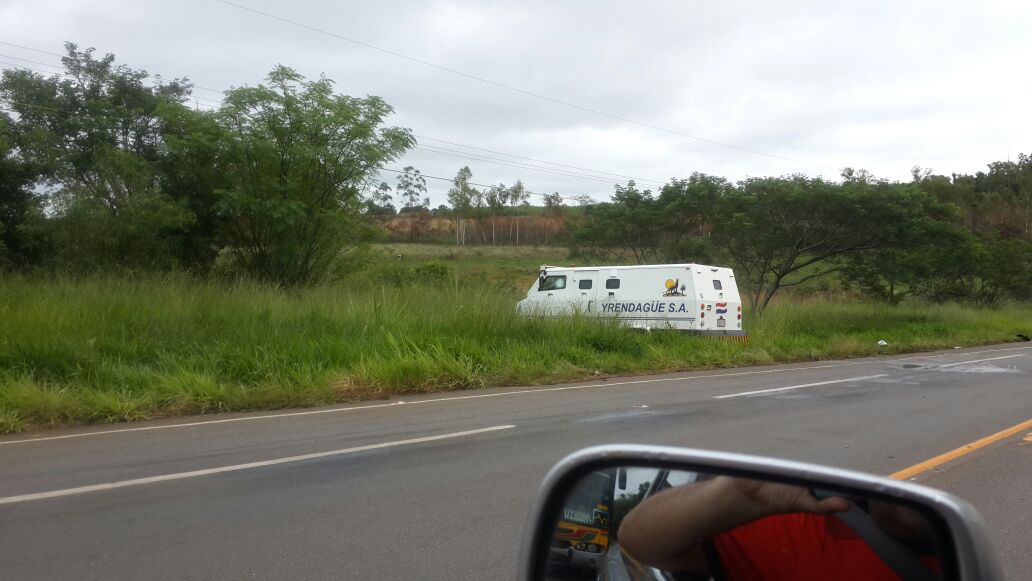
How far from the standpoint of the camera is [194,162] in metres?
20.2

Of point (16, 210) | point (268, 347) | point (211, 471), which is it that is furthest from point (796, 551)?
point (16, 210)

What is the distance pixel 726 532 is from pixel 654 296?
18.5 meters

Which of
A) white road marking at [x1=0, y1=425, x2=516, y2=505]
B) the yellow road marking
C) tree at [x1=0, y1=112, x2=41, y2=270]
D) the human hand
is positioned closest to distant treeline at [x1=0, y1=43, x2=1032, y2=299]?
tree at [x1=0, y1=112, x2=41, y2=270]

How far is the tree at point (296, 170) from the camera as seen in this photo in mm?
19562

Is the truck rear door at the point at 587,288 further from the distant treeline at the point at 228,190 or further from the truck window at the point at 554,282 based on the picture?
the distant treeline at the point at 228,190

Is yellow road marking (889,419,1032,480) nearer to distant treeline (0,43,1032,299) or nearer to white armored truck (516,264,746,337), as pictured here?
white armored truck (516,264,746,337)

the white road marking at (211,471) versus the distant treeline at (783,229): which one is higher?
the distant treeline at (783,229)

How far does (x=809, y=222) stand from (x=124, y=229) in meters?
23.7

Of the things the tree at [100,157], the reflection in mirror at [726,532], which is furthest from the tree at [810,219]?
the reflection in mirror at [726,532]

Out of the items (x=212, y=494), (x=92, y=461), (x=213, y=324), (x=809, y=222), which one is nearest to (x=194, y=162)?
(x=213, y=324)

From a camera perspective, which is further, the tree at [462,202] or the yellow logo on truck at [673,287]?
the tree at [462,202]

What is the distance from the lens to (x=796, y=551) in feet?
5.77

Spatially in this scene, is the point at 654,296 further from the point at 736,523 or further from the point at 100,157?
the point at 736,523

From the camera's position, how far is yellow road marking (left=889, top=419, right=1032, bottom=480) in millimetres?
6507
